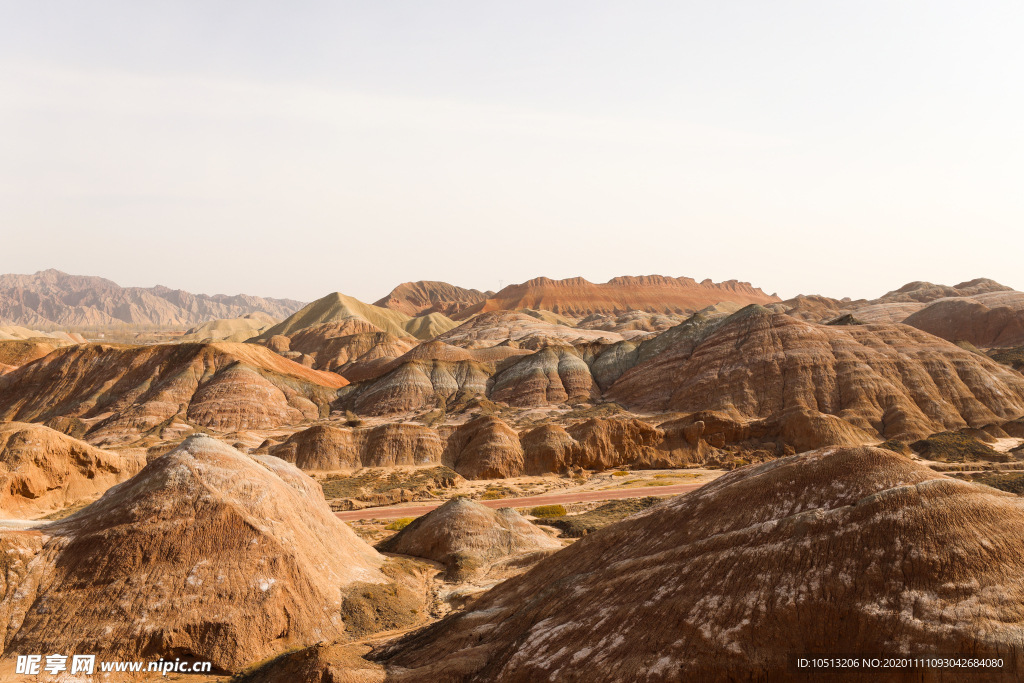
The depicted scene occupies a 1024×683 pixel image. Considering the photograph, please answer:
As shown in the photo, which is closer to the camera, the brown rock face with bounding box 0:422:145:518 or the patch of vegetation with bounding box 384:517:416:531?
the patch of vegetation with bounding box 384:517:416:531

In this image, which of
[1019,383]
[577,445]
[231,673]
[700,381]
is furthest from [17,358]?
[1019,383]

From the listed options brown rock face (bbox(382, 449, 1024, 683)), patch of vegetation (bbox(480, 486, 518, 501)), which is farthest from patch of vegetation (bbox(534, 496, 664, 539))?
brown rock face (bbox(382, 449, 1024, 683))

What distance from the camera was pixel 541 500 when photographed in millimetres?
39781

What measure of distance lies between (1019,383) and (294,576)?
7201cm

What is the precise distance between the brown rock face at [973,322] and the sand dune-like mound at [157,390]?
311ft

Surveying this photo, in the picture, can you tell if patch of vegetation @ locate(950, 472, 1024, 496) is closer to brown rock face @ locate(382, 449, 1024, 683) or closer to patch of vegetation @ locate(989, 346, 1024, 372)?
brown rock face @ locate(382, 449, 1024, 683)

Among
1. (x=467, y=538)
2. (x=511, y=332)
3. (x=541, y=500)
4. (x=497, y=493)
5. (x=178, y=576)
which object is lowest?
(x=541, y=500)

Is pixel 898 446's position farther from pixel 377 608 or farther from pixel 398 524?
pixel 377 608

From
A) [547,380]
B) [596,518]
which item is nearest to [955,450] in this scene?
[596,518]

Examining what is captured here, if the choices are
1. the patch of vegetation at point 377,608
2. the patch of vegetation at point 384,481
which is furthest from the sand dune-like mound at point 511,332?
the patch of vegetation at point 377,608

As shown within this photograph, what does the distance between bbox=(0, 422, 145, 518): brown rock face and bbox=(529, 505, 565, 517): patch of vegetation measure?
85.4 ft

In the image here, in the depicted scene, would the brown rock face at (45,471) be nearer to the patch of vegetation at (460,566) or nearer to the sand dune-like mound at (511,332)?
the patch of vegetation at (460,566)

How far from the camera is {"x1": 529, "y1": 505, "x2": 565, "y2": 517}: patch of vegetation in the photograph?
34.8 m

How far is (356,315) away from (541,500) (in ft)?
447
